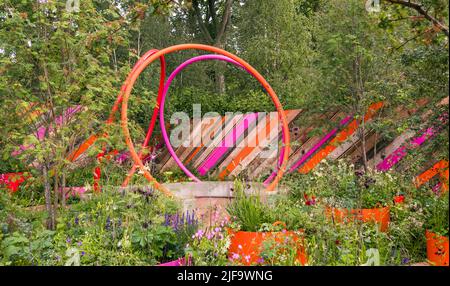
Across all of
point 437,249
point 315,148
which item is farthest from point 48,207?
point 315,148

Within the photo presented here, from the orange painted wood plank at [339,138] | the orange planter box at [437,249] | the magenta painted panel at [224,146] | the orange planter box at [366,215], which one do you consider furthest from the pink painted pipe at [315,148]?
the orange planter box at [437,249]

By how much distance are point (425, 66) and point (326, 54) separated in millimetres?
3085

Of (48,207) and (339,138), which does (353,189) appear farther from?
(339,138)

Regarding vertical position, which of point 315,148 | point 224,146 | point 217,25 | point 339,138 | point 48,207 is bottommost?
point 48,207

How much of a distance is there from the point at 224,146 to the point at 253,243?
21.9 feet

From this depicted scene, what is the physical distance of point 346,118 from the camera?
7961mm

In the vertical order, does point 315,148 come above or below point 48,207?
above

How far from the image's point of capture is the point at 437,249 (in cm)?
360

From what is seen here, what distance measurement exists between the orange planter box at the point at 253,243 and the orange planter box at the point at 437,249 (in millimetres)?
978

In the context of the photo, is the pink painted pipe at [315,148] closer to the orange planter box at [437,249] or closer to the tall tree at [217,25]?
the orange planter box at [437,249]

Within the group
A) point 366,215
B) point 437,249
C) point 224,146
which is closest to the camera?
point 437,249

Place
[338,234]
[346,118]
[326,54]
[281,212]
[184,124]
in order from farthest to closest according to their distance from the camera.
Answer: [184,124] < [346,118] < [326,54] < [281,212] < [338,234]
